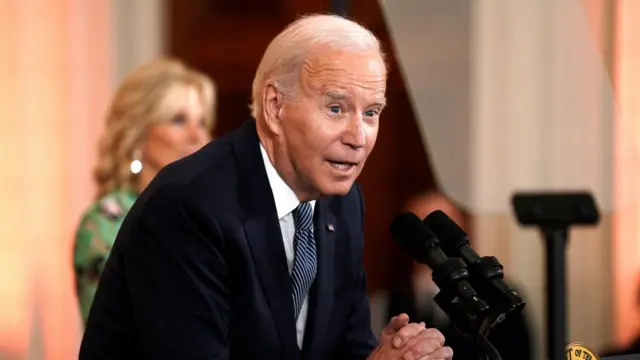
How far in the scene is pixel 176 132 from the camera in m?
3.17

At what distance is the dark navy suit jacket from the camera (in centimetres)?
172

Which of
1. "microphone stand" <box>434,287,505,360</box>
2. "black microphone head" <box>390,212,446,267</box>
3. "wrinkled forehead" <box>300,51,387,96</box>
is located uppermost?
"wrinkled forehead" <box>300,51,387,96</box>

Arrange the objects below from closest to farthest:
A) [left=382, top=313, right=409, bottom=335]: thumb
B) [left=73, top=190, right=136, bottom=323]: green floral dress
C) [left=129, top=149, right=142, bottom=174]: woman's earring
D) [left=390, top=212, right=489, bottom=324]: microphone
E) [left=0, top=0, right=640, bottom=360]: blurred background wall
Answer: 1. [left=390, top=212, right=489, bottom=324]: microphone
2. [left=382, top=313, right=409, bottom=335]: thumb
3. [left=73, top=190, right=136, bottom=323]: green floral dress
4. [left=129, top=149, right=142, bottom=174]: woman's earring
5. [left=0, top=0, right=640, bottom=360]: blurred background wall

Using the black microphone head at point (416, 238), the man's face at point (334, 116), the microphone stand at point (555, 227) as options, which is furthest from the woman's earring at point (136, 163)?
the microphone stand at point (555, 227)

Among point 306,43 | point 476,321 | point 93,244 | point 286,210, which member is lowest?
point 93,244

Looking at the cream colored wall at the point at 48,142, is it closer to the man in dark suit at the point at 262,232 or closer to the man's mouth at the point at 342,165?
the man in dark suit at the point at 262,232

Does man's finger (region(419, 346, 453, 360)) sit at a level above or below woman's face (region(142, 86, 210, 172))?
below

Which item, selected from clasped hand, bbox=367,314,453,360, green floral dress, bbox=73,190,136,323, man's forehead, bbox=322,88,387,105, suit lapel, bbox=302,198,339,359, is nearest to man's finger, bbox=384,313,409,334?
clasped hand, bbox=367,314,453,360

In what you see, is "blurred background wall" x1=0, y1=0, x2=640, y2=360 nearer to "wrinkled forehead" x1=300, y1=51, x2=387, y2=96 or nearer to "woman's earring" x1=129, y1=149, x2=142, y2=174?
"woman's earring" x1=129, y1=149, x2=142, y2=174

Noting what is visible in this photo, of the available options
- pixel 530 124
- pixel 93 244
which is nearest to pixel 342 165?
pixel 93 244

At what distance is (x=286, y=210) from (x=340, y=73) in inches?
10.0

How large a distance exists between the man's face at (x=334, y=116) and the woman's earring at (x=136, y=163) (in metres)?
1.39

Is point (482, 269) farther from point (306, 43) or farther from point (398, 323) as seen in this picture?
point (306, 43)

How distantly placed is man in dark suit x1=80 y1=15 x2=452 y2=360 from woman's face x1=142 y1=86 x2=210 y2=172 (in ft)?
4.17
